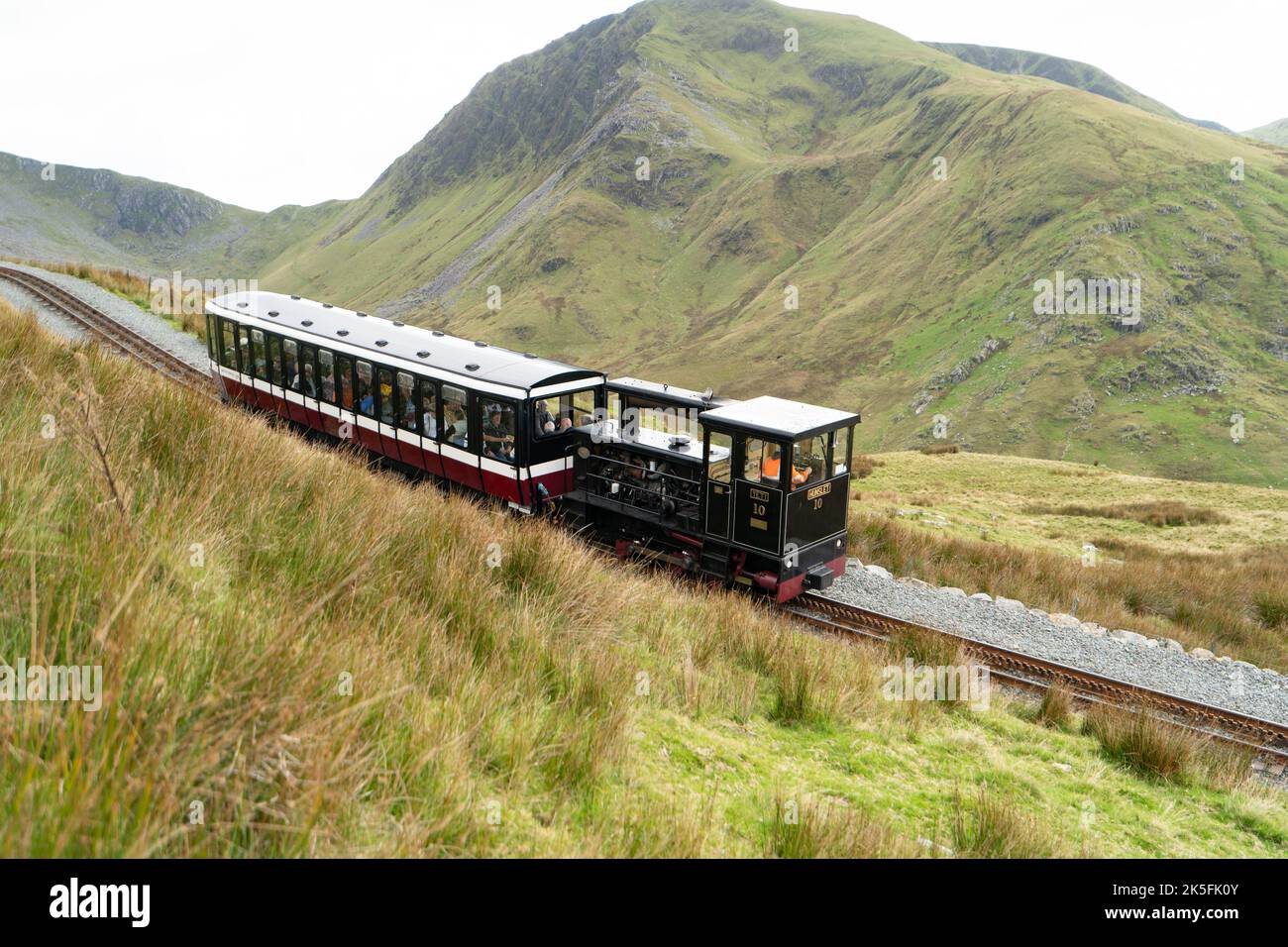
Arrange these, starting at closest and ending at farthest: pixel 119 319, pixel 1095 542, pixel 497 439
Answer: pixel 497 439 → pixel 1095 542 → pixel 119 319

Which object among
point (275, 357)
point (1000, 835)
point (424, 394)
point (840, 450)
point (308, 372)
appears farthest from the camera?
point (275, 357)

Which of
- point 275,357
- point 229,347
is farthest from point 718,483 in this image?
point 229,347

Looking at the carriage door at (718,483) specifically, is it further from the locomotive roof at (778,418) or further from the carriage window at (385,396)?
the carriage window at (385,396)

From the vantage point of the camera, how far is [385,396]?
52.7ft

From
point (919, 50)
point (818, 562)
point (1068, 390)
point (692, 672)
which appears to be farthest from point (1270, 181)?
point (919, 50)

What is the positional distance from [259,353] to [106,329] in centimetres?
897

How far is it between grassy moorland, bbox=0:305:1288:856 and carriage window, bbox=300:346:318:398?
26.8ft

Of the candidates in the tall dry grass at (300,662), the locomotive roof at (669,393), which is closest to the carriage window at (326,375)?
the locomotive roof at (669,393)

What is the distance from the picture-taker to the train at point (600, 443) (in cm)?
1211

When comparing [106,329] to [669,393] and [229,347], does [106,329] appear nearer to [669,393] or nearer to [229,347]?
[229,347]

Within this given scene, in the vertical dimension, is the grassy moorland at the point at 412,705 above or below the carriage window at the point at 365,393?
below

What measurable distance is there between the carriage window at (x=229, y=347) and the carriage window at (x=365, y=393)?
5.39 m

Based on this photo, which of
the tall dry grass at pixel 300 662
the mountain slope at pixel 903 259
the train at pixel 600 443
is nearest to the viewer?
the tall dry grass at pixel 300 662
